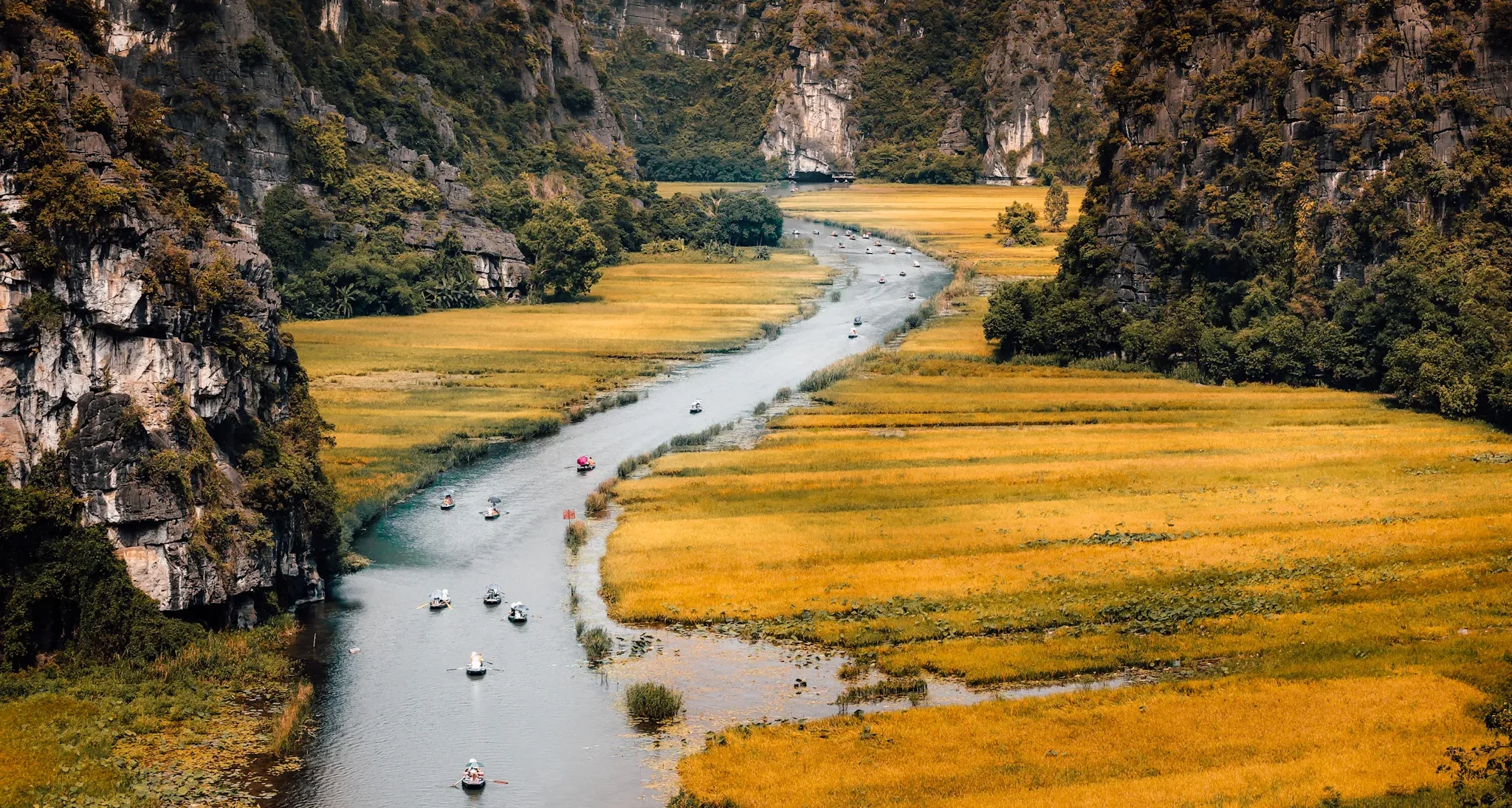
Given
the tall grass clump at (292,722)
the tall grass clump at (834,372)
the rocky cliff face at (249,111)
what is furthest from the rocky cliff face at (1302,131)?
the tall grass clump at (292,722)

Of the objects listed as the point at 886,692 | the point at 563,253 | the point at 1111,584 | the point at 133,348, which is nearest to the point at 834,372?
the point at 563,253

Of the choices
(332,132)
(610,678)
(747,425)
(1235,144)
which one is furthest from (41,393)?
(332,132)

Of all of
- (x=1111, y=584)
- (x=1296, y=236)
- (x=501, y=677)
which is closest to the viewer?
(x=501, y=677)

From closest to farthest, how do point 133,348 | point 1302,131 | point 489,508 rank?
point 133,348 → point 489,508 → point 1302,131

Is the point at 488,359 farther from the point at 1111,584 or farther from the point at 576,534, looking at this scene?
the point at 1111,584

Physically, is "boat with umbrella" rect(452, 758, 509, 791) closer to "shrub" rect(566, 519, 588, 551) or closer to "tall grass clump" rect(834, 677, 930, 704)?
"tall grass clump" rect(834, 677, 930, 704)

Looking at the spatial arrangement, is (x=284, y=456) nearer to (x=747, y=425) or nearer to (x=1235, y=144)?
(x=747, y=425)

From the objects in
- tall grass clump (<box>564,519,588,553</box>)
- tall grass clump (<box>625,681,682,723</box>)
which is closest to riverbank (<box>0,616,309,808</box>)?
tall grass clump (<box>625,681,682,723</box>)
